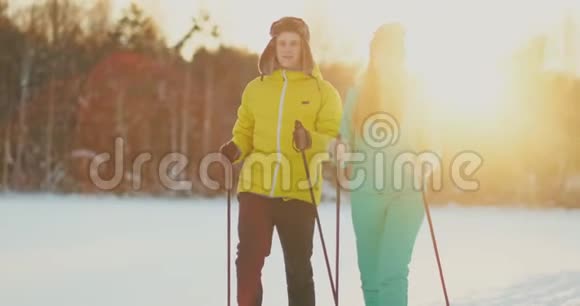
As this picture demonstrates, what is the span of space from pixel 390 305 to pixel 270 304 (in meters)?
1.89

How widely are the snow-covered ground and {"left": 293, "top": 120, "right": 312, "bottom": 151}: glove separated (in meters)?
2.22

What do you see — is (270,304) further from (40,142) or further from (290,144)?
(40,142)

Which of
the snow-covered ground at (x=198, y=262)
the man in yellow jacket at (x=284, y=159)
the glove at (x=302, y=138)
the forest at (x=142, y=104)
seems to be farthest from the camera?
the forest at (x=142, y=104)

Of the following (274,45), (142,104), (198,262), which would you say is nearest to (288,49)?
(274,45)

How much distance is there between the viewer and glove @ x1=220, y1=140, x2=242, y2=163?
4004mm

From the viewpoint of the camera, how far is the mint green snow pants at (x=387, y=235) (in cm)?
401

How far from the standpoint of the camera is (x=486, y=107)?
26.9 meters

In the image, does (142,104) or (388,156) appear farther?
(142,104)

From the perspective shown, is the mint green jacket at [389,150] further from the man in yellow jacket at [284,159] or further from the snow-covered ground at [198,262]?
the snow-covered ground at [198,262]

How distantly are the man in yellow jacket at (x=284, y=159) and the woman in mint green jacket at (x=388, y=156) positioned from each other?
6.6 inches

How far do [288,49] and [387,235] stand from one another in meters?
1.03

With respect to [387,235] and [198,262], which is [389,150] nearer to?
[387,235]

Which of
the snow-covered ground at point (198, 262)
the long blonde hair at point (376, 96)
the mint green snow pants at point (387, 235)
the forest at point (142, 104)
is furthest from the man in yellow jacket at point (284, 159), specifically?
the forest at point (142, 104)

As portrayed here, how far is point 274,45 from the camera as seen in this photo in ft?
13.3
